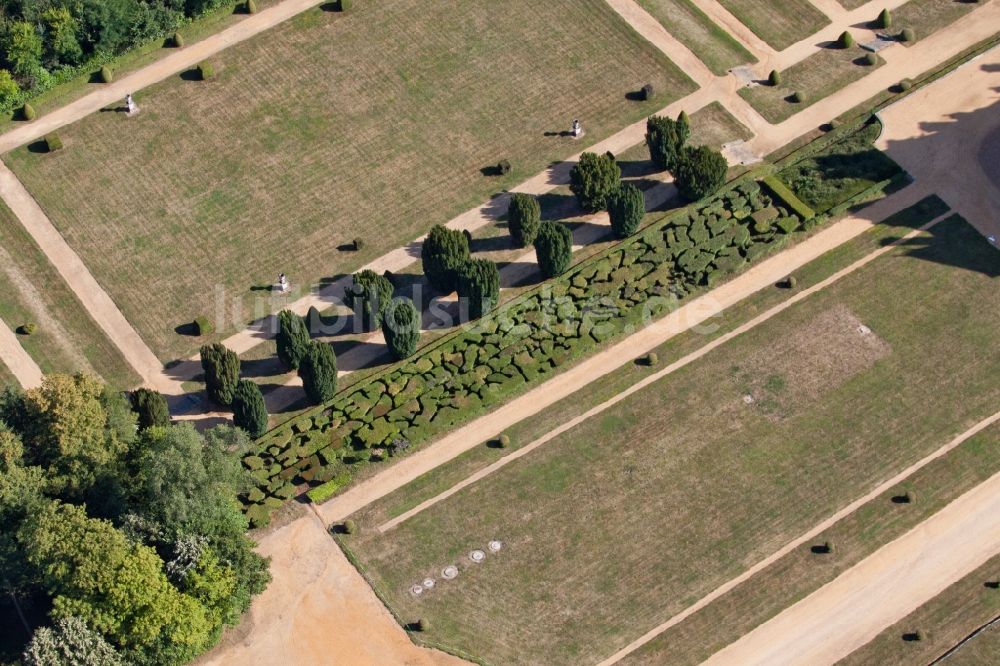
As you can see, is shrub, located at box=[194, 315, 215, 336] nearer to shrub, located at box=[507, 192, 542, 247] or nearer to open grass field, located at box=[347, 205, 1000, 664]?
open grass field, located at box=[347, 205, 1000, 664]

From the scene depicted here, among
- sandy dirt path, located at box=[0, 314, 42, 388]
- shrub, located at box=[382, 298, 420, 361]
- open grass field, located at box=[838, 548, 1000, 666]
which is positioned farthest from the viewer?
sandy dirt path, located at box=[0, 314, 42, 388]

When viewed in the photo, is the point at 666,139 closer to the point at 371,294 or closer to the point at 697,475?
the point at 371,294

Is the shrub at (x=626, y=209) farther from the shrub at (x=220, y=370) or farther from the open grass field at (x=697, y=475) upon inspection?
the shrub at (x=220, y=370)

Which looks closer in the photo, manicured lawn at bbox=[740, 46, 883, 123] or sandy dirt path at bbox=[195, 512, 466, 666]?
sandy dirt path at bbox=[195, 512, 466, 666]

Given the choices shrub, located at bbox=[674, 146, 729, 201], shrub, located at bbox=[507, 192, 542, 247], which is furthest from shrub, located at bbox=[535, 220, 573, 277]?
shrub, located at bbox=[674, 146, 729, 201]

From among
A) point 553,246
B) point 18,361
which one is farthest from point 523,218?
point 18,361

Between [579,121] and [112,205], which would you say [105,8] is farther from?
[579,121]
